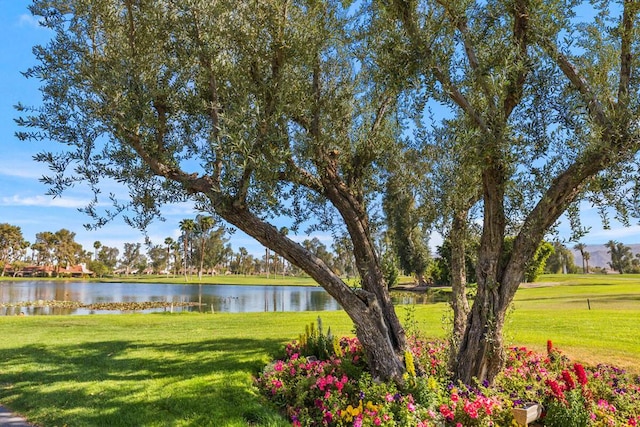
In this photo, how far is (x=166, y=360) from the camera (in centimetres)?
1027

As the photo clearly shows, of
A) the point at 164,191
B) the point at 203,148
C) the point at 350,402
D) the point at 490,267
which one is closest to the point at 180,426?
the point at 350,402

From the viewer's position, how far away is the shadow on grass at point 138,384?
6473 mm

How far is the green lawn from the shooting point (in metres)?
6.69

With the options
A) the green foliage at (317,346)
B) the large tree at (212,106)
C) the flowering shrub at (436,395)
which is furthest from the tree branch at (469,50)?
the green foliage at (317,346)

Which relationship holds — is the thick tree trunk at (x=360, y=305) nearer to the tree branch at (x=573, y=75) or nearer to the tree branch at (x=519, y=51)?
the tree branch at (x=519, y=51)

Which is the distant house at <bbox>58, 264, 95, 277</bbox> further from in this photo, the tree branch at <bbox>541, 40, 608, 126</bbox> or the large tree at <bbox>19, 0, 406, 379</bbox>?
the tree branch at <bbox>541, 40, 608, 126</bbox>

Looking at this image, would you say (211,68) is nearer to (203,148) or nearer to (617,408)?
(203,148)

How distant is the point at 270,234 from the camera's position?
23.1 ft

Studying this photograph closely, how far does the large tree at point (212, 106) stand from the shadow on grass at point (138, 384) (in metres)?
2.79

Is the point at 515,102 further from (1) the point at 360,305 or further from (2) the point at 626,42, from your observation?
(1) the point at 360,305

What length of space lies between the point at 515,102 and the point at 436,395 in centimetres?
510

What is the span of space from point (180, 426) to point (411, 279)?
7894 cm

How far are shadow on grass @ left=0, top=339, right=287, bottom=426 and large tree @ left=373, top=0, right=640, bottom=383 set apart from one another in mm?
4328

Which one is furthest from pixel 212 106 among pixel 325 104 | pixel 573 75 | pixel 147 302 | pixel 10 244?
pixel 10 244
